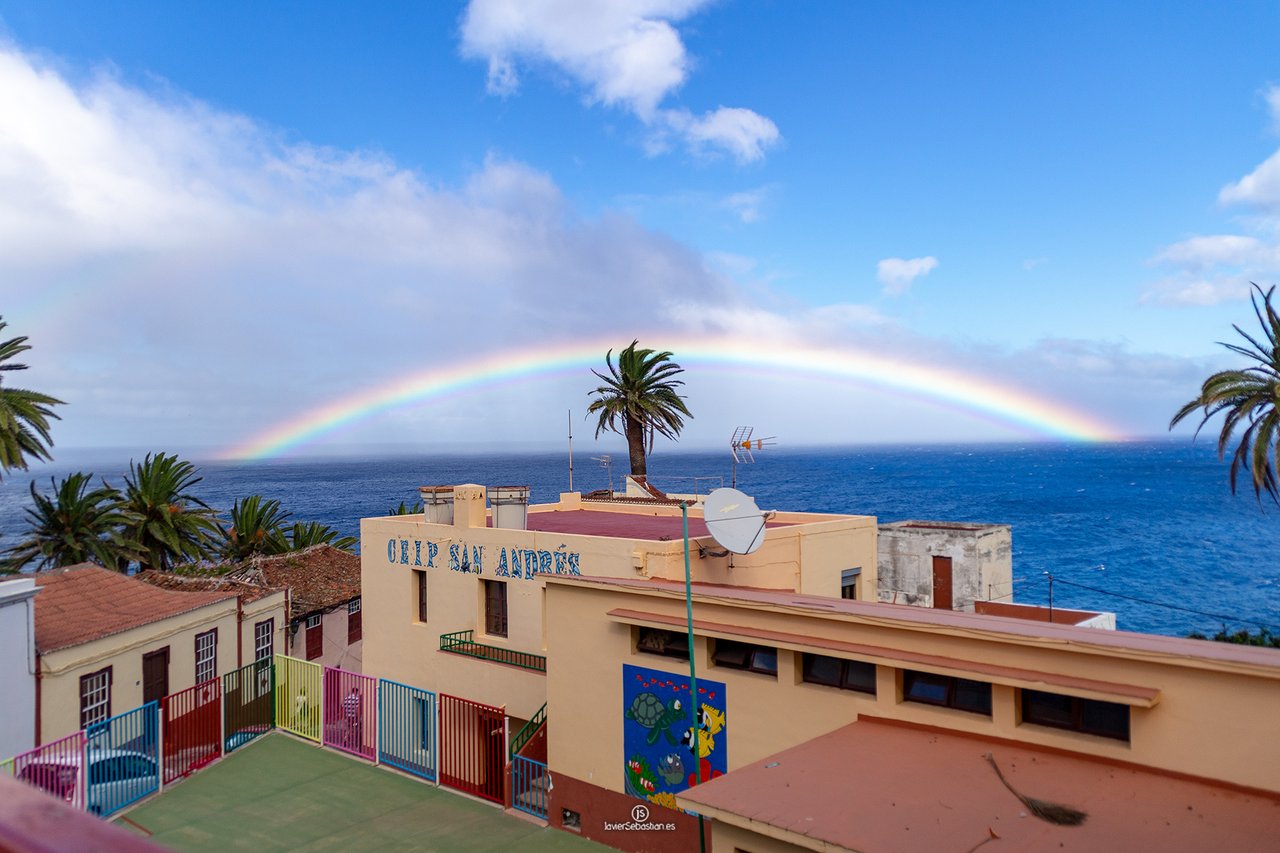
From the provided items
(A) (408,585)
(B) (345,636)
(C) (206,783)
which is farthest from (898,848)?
(B) (345,636)

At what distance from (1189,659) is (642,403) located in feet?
125

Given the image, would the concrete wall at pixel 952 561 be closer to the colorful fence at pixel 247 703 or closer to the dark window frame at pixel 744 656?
the dark window frame at pixel 744 656

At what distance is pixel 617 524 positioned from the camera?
29.9 meters

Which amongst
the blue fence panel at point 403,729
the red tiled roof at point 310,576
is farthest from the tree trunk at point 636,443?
the blue fence panel at point 403,729

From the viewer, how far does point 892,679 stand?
13.7 metres

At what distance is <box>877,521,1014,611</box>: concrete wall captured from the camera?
1395 inches

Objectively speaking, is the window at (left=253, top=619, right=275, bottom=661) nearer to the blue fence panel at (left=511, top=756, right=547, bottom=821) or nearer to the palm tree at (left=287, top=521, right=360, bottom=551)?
the blue fence panel at (left=511, top=756, right=547, bottom=821)

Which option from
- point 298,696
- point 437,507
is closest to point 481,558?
point 437,507

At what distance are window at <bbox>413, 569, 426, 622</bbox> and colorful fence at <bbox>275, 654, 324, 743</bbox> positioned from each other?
4.01 m

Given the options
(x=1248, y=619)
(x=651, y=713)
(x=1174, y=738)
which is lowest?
(x=1248, y=619)

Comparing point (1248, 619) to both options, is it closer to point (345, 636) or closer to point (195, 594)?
point (345, 636)

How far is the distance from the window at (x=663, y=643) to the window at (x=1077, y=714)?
6.40 m

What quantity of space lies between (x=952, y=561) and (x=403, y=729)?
24.0 metres

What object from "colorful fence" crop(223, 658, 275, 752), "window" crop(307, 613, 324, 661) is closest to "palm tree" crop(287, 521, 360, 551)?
"window" crop(307, 613, 324, 661)
